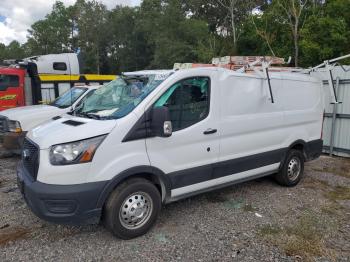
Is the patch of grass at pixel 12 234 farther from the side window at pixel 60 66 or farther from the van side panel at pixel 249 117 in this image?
the side window at pixel 60 66

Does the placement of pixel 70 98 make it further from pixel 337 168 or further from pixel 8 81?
pixel 337 168

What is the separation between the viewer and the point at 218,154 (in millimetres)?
4676

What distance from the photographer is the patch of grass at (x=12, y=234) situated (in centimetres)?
404

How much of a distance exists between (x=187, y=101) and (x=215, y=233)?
171cm

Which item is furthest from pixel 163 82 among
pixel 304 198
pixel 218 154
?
pixel 304 198

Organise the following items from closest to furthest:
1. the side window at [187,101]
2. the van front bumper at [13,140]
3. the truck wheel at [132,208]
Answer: the truck wheel at [132,208] < the side window at [187,101] < the van front bumper at [13,140]

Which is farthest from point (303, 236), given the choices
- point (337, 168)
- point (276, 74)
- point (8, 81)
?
point (8, 81)

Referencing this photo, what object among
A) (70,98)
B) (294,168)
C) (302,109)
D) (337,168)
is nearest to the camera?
(302,109)

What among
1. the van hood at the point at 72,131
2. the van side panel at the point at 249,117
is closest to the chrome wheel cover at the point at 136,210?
the van hood at the point at 72,131

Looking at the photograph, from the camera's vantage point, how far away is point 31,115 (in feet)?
24.0

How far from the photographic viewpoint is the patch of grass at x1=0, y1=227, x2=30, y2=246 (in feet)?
13.3

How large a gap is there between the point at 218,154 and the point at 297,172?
226 cm

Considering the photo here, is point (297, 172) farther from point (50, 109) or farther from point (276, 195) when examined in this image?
point (50, 109)

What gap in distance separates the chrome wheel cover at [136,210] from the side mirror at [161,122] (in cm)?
76
